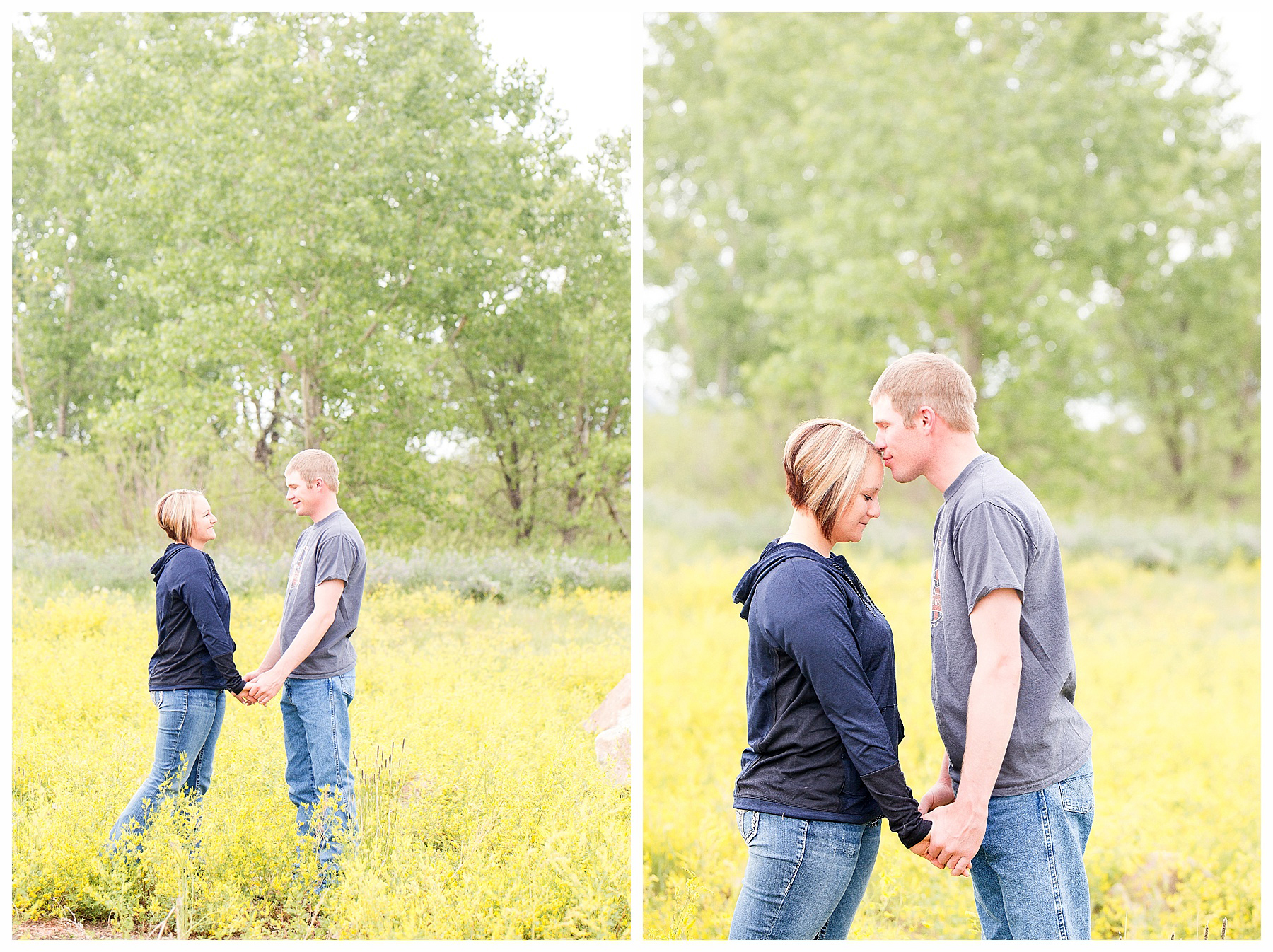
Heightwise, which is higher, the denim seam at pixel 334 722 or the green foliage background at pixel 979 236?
the green foliage background at pixel 979 236

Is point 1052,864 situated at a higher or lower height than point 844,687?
lower

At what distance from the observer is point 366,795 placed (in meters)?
2.67

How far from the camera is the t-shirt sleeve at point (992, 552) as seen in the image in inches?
64.7

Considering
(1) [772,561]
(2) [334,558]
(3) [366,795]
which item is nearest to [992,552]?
(1) [772,561]

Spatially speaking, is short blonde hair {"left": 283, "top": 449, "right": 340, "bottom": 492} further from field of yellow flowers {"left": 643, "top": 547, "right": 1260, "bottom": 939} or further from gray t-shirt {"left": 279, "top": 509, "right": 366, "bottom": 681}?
field of yellow flowers {"left": 643, "top": 547, "right": 1260, "bottom": 939}

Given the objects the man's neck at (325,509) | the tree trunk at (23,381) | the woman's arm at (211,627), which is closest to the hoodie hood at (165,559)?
the woman's arm at (211,627)

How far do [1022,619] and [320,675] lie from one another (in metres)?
1.80

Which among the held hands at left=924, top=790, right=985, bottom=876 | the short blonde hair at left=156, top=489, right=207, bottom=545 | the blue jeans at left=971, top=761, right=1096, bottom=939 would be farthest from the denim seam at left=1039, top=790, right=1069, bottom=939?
the short blonde hair at left=156, top=489, right=207, bottom=545

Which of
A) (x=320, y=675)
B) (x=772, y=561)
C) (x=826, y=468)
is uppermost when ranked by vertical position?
(x=826, y=468)

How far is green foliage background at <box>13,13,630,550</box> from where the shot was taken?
2.86 m

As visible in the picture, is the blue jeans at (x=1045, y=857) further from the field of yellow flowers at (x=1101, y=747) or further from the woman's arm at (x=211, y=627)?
the woman's arm at (x=211, y=627)

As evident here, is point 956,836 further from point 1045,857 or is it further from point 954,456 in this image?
point 954,456

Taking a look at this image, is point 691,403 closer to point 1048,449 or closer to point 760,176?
point 760,176

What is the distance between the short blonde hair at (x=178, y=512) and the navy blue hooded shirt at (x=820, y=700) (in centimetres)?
178
